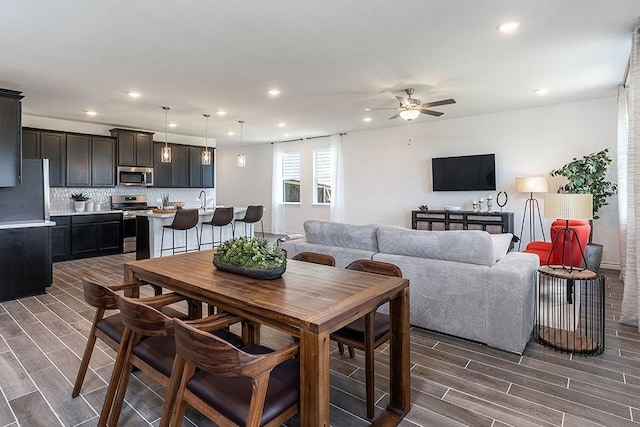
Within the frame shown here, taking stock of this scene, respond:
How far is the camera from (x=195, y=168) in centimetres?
861

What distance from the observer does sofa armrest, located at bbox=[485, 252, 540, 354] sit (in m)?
2.67

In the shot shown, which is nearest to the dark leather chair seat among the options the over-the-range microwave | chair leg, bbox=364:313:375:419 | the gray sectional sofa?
chair leg, bbox=364:313:375:419

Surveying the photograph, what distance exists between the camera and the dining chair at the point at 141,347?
5.40ft

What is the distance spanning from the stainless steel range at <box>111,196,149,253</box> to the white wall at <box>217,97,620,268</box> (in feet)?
11.6

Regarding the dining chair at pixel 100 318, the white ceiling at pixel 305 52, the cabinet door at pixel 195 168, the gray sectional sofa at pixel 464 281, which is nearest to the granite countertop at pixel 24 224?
the white ceiling at pixel 305 52

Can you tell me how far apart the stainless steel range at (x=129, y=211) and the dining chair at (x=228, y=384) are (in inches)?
250

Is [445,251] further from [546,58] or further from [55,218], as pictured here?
[55,218]

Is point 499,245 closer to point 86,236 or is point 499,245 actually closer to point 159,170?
point 86,236

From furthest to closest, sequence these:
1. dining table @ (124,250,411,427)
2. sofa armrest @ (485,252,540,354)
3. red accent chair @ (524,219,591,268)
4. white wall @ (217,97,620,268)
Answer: white wall @ (217,97,620,268)
red accent chair @ (524,219,591,268)
sofa armrest @ (485,252,540,354)
dining table @ (124,250,411,427)

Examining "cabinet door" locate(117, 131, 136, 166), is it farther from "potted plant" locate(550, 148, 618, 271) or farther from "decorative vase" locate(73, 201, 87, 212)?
"potted plant" locate(550, 148, 618, 271)

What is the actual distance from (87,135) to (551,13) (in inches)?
296

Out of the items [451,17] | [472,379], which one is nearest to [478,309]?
[472,379]

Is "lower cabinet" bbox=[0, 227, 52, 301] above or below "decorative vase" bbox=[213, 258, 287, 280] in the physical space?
below

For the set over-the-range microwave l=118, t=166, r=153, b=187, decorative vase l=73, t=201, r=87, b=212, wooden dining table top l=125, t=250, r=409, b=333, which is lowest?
wooden dining table top l=125, t=250, r=409, b=333
